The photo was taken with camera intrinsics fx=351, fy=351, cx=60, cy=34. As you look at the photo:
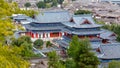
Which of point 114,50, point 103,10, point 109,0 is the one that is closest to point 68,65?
point 114,50

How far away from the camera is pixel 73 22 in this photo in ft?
81.9

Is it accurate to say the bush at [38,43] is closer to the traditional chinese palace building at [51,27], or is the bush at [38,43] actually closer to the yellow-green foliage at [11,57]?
the traditional chinese palace building at [51,27]

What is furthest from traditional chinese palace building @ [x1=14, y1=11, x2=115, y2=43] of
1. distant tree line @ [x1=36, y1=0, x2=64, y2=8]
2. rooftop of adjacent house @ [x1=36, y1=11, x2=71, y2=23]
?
distant tree line @ [x1=36, y1=0, x2=64, y2=8]

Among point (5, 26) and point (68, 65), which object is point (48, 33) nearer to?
point (68, 65)

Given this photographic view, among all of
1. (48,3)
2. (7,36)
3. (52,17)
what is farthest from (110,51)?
(48,3)

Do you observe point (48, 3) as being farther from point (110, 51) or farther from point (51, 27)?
point (110, 51)

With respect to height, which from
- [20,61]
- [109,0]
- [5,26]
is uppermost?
[5,26]

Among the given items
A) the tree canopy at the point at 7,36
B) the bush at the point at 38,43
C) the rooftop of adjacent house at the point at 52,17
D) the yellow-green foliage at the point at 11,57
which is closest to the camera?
the yellow-green foliage at the point at 11,57

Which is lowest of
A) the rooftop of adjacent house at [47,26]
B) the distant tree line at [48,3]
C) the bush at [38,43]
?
the distant tree line at [48,3]

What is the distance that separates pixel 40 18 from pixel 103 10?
21012 millimetres

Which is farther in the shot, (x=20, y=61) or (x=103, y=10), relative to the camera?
(x=103, y=10)

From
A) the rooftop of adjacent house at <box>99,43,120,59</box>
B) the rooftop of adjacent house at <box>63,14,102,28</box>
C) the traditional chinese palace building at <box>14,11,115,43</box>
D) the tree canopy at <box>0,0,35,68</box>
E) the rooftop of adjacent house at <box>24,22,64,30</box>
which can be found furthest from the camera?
the rooftop of adjacent house at <box>24,22,64,30</box>

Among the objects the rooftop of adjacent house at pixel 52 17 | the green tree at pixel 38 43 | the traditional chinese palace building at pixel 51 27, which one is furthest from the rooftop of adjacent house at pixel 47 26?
the green tree at pixel 38 43

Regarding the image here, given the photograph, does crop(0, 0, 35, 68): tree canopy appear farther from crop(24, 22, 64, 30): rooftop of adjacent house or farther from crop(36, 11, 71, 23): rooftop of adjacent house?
crop(24, 22, 64, 30): rooftop of adjacent house
